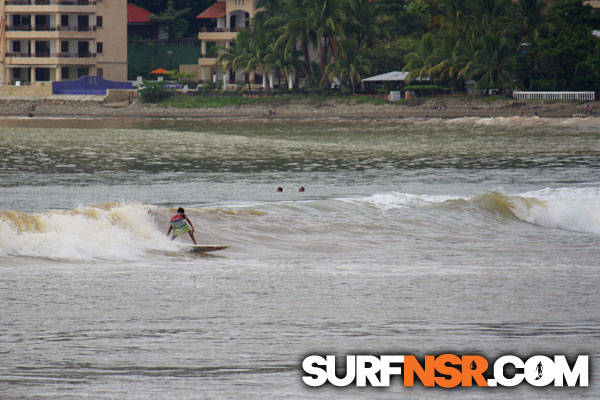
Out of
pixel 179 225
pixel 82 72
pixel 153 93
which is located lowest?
pixel 179 225

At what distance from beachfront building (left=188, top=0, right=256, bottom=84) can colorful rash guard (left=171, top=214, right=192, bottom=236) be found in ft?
270

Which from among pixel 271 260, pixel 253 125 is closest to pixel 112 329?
pixel 271 260

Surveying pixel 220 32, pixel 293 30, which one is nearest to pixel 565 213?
pixel 293 30

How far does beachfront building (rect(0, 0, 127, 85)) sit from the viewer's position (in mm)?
100562

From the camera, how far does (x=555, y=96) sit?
79.0m

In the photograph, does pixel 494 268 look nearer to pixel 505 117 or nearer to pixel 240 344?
pixel 240 344

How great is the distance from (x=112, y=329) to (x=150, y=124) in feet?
234

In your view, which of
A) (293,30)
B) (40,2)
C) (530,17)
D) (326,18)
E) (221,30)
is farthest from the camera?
(221,30)

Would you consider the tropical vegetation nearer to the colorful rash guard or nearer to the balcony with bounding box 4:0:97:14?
the balcony with bounding box 4:0:97:14

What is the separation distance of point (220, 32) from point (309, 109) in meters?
21.7

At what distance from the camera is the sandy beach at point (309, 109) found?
78.5 meters

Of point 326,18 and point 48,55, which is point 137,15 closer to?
point 48,55

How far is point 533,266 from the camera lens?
16.8 m

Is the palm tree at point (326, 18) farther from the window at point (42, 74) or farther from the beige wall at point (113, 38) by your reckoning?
the window at point (42, 74)
